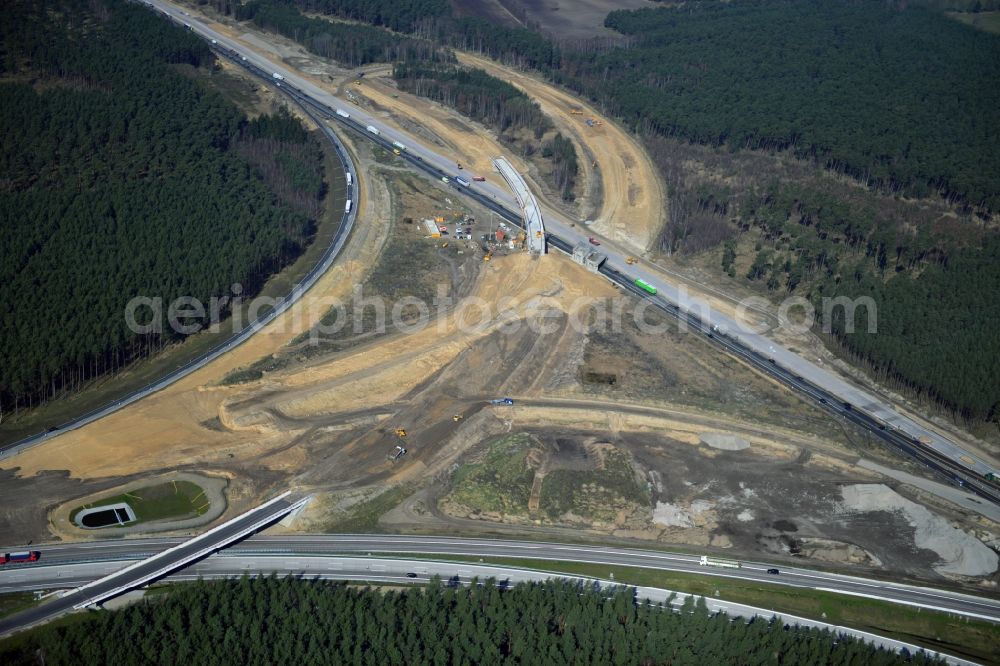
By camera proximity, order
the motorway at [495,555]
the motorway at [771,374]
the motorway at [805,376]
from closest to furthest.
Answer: the motorway at [495,555], the motorway at [771,374], the motorway at [805,376]

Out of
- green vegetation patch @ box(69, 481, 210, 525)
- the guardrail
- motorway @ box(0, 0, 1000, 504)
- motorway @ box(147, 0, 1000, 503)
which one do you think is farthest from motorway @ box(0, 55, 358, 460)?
motorway @ box(147, 0, 1000, 503)

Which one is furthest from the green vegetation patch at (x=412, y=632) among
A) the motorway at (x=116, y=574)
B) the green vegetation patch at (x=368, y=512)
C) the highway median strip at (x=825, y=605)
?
the green vegetation patch at (x=368, y=512)

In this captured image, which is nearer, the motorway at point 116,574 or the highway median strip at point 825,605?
the motorway at point 116,574

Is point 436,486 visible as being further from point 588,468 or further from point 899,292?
point 899,292

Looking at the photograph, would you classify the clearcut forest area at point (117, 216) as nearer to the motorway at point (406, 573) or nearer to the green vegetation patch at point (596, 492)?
the motorway at point (406, 573)

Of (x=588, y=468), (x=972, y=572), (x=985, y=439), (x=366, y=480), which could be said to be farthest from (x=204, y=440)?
(x=985, y=439)

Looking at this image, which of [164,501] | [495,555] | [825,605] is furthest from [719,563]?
[164,501]

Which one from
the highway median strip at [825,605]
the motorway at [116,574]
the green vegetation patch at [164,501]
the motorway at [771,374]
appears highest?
the motorway at [771,374]
